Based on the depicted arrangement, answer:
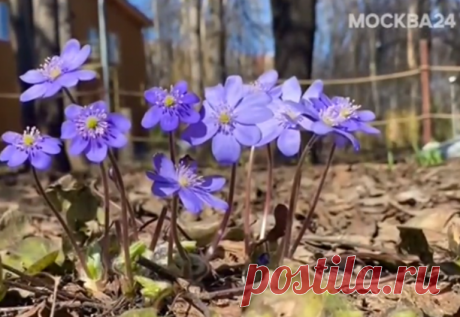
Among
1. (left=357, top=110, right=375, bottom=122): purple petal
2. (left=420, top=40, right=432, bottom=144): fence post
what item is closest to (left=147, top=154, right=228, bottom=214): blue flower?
(left=357, top=110, right=375, bottom=122): purple petal

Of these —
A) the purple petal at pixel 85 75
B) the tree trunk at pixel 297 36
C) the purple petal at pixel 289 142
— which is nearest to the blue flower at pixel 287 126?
the purple petal at pixel 289 142

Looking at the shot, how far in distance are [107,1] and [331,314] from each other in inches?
240

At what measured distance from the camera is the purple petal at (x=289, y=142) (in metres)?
0.43

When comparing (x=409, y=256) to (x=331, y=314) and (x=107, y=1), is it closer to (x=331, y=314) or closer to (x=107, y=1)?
(x=331, y=314)

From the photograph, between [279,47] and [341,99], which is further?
[279,47]

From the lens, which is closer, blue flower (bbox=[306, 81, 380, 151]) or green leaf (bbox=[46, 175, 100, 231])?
blue flower (bbox=[306, 81, 380, 151])

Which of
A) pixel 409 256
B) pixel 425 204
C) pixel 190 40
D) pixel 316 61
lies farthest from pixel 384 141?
pixel 409 256

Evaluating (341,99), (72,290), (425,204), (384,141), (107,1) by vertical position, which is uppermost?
(107,1)

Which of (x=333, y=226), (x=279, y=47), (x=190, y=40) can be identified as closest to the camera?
(x=333, y=226)

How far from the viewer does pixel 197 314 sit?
43 centimetres

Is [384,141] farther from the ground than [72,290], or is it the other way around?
[72,290]

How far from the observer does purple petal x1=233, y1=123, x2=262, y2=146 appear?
417 mm

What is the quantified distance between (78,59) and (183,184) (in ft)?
0.34

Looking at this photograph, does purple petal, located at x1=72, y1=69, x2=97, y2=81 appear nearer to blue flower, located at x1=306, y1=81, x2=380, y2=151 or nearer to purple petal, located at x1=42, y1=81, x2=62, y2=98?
purple petal, located at x1=42, y1=81, x2=62, y2=98
